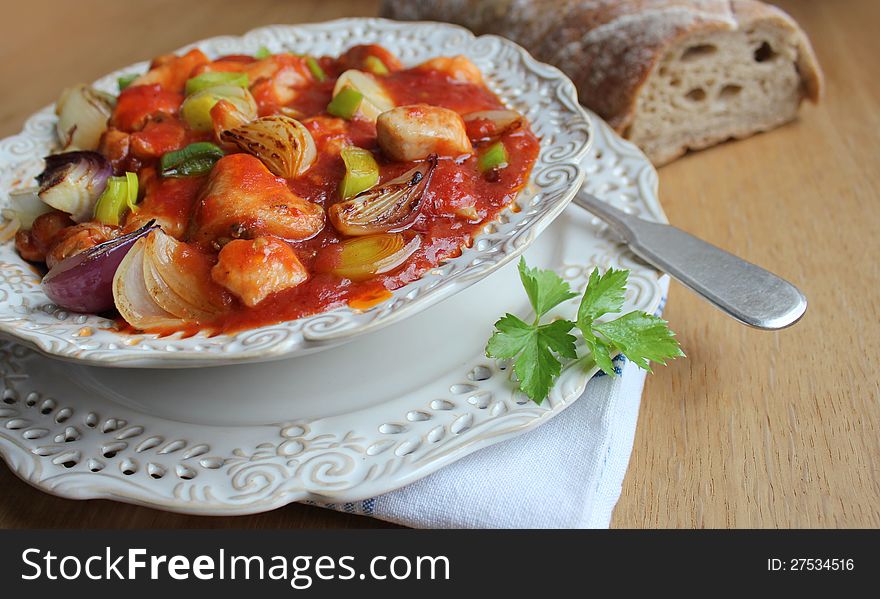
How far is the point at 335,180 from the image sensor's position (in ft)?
7.59

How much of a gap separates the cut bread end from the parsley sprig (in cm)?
133

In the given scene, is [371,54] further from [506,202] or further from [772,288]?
[772,288]

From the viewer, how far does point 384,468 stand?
1840mm

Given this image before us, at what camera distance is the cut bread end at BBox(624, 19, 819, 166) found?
330 cm

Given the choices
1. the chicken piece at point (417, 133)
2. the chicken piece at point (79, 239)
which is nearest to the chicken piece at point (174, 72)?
the chicken piece at point (79, 239)

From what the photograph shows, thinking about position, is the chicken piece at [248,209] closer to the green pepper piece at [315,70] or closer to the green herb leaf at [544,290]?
the green herb leaf at [544,290]

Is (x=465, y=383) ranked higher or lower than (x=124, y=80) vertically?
lower

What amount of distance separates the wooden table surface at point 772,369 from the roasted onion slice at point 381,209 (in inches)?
27.1

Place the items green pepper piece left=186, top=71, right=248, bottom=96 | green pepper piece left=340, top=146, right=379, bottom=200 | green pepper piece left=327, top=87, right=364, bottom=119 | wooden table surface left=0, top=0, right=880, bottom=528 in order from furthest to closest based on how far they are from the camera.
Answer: green pepper piece left=186, top=71, right=248, bottom=96
green pepper piece left=327, top=87, right=364, bottom=119
green pepper piece left=340, top=146, right=379, bottom=200
wooden table surface left=0, top=0, right=880, bottom=528

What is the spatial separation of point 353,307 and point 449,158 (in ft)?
2.09

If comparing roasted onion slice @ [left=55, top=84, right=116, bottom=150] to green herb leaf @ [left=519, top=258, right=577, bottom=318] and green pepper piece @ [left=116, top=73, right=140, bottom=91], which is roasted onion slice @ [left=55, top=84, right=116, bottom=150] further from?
green herb leaf @ [left=519, top=258, right=577, bottom=318]

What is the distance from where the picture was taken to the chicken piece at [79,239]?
217 centimetres

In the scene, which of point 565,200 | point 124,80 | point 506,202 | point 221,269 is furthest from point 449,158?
point 124,80

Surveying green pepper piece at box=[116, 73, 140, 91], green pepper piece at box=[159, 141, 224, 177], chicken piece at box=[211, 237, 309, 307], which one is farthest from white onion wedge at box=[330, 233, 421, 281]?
green pepper piece at box=[116, 73, 140, 91]
